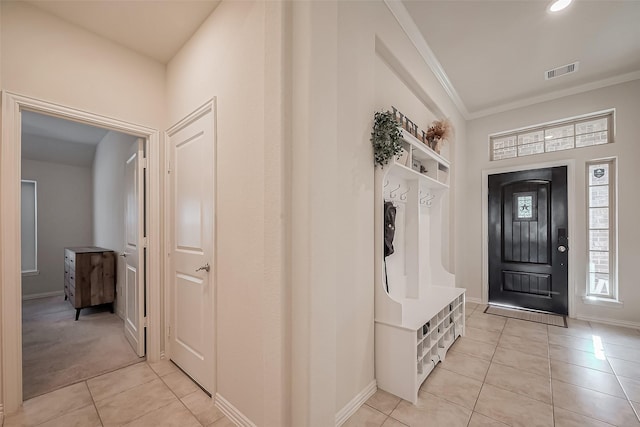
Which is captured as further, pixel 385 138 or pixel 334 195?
pixel 385 138

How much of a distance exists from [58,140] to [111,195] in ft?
4.80

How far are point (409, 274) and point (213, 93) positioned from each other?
2.31 meters

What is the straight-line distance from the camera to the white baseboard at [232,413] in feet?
5.15

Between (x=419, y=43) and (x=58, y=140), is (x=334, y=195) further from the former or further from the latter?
(x=58, y=140)

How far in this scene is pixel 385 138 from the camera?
1867 mm

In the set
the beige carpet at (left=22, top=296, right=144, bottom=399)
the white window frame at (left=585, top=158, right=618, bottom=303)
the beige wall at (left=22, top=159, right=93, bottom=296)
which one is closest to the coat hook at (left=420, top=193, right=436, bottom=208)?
the white window frame at (left=585, top=158, right=618, bottom=303)

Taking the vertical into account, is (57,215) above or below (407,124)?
below

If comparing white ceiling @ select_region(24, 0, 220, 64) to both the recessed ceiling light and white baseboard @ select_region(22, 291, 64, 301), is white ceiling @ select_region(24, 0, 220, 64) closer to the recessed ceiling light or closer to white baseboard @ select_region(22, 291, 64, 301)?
the recessed ceiling light

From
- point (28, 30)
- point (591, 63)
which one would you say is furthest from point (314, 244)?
point (591, 63)

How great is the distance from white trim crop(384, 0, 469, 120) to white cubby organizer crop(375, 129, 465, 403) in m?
1.12

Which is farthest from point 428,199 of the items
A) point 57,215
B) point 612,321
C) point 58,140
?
point 57,215

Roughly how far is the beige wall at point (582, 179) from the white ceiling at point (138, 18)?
13.2ft

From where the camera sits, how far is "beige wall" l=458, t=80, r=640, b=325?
3.14 m

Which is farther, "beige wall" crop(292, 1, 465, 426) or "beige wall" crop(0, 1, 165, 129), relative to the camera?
"beige wall" crop(0, 1, 165, 129)
